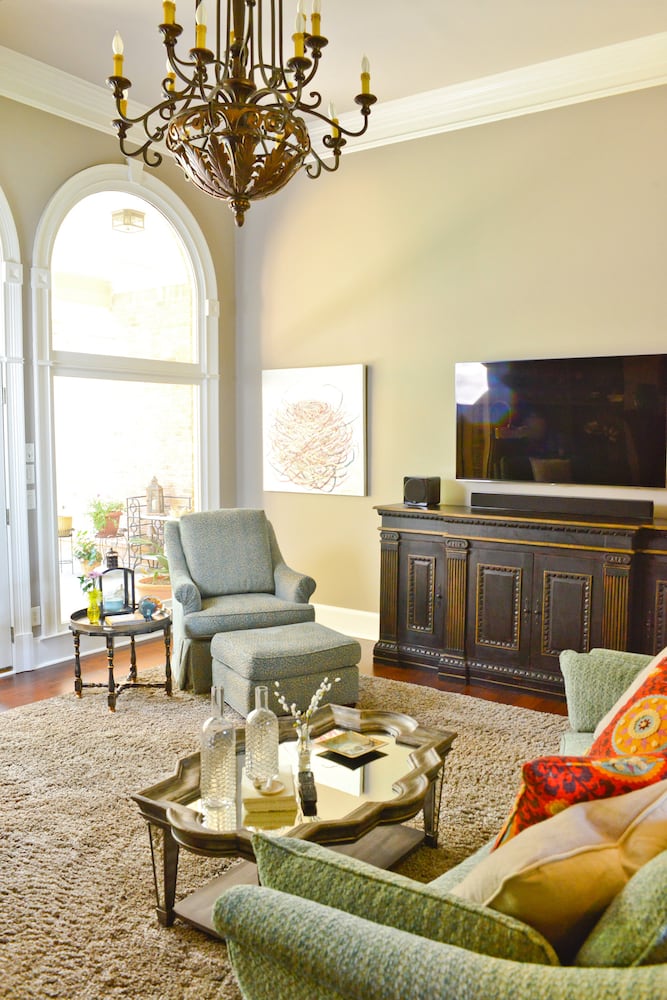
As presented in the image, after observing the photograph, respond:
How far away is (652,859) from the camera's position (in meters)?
1.13

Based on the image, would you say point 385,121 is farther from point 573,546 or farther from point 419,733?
point 419,733

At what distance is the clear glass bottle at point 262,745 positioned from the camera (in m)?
2.47

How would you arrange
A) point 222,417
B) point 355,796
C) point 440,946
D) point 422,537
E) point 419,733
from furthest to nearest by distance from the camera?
1. point 222,417
2. point 422,537
3. point 419,733
4. point 355,796
5. point 440,946

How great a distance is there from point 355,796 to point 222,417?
4.17 meters

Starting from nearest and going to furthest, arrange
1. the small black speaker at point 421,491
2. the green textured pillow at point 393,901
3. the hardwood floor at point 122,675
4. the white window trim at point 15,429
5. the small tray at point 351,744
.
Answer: the green textured pillow at point 393,901 → the small tray at point 351,744 → the hardwood floor at point 122,675 → the white window trim at point 15,429 → the small black speaker at point 421,491

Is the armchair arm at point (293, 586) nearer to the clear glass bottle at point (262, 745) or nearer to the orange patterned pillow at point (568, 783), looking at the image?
the clear glass bottle at point (262, 745)

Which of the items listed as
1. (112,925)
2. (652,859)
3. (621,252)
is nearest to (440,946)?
(652,859)

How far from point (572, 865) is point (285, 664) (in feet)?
8.99

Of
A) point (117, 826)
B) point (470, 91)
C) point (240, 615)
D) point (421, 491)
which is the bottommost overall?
point (117, 826)

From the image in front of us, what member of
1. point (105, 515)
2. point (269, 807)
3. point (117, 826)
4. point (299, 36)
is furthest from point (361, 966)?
point (105, 515)

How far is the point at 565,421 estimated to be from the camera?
4691 mm

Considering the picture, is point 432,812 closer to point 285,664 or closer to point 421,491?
point 285,664

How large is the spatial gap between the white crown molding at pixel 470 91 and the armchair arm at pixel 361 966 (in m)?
4.68

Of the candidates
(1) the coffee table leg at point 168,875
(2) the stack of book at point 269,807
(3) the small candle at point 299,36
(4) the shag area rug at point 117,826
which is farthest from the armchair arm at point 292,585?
(3) the small candle at point 299,36
